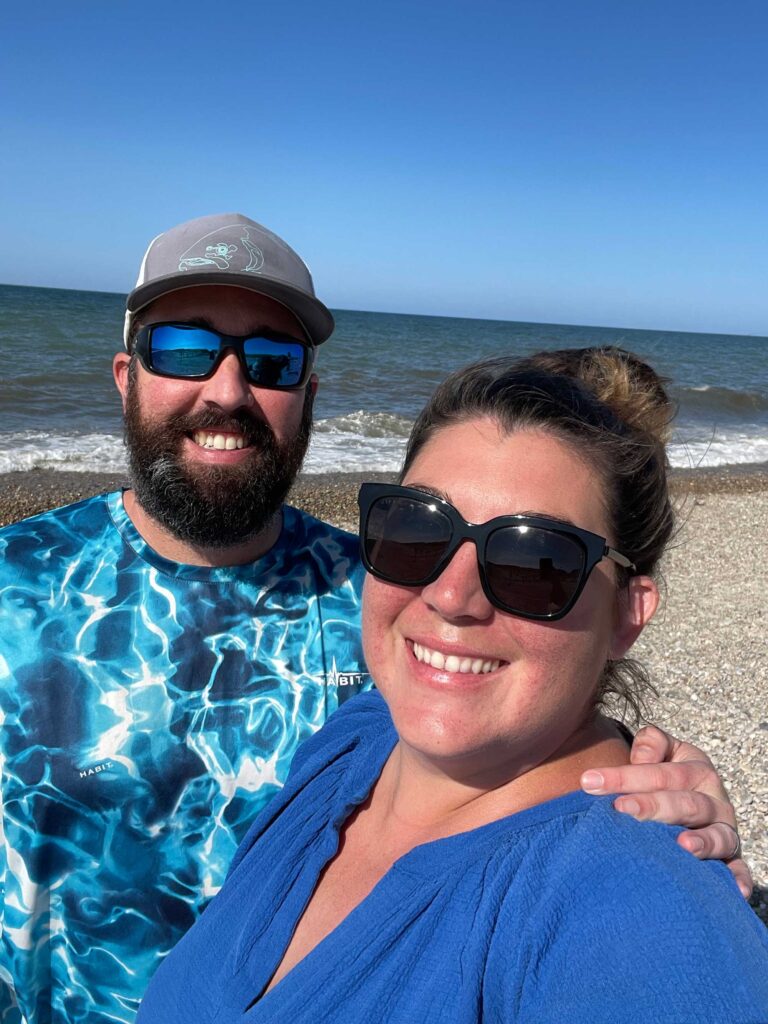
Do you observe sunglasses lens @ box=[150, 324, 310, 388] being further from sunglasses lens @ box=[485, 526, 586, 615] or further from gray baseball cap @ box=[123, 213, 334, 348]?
sunglasses lens @ box=[485, 526, 586, 615]

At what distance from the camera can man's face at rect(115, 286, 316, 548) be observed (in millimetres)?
2242

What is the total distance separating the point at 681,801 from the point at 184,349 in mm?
1751

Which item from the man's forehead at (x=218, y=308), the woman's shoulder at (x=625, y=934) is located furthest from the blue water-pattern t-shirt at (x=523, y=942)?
the man's forehead at (x=218, y=308)

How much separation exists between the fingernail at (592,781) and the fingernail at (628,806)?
0.05 meters

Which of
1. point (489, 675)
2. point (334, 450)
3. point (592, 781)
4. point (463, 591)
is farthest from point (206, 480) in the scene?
point (334, 450)

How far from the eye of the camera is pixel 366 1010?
4.12 feet

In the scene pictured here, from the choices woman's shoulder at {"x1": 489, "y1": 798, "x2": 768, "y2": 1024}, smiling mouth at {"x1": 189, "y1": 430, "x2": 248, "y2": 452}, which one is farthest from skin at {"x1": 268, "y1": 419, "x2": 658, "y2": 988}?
smiling mouth at {"x1": 189, "y1": 430, "x2": 248, "y2": 452}

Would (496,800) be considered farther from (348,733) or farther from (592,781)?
(348,733)

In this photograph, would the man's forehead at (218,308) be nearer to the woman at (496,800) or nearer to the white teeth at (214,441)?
the white teeth at (214,441)

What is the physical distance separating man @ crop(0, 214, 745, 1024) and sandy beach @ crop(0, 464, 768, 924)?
1.28m

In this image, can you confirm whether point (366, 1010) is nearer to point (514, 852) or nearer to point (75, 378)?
point (514, 852)

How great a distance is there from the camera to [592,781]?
4.64 feet

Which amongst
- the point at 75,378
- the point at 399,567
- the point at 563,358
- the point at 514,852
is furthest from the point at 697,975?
the point at 75,378

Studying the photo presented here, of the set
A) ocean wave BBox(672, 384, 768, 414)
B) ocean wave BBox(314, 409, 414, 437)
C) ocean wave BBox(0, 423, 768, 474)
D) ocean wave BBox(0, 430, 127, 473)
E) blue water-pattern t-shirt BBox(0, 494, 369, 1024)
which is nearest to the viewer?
blue water-pattern t-shirt BBox(0, 494, 369, 1024)
